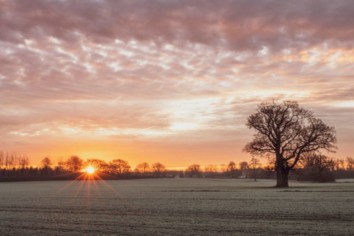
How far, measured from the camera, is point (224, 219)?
24391mm

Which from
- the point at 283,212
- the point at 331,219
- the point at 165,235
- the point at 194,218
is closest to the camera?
the point at 165,235

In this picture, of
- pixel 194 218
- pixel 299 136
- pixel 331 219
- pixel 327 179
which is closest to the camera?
pixel 331 219

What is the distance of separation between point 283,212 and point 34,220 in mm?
16122

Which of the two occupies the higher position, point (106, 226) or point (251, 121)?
point (251, 121)

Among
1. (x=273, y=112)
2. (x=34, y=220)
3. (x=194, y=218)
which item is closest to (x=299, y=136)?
(x=273, y=112)

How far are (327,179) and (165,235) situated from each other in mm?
105415

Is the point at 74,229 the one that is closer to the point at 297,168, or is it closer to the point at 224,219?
the point at 224,219

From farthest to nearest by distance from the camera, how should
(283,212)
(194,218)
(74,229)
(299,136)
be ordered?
(299,136) → (283,212) → (194,218) → (74,229)

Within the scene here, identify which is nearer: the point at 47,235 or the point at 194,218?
the point at 47,235

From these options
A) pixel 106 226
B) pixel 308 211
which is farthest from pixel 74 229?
pixel 308 211

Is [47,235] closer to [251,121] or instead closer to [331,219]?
[331,219]

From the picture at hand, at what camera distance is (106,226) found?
22.5 meters

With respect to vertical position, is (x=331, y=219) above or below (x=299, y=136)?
below

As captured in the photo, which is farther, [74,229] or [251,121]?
[251,121]
